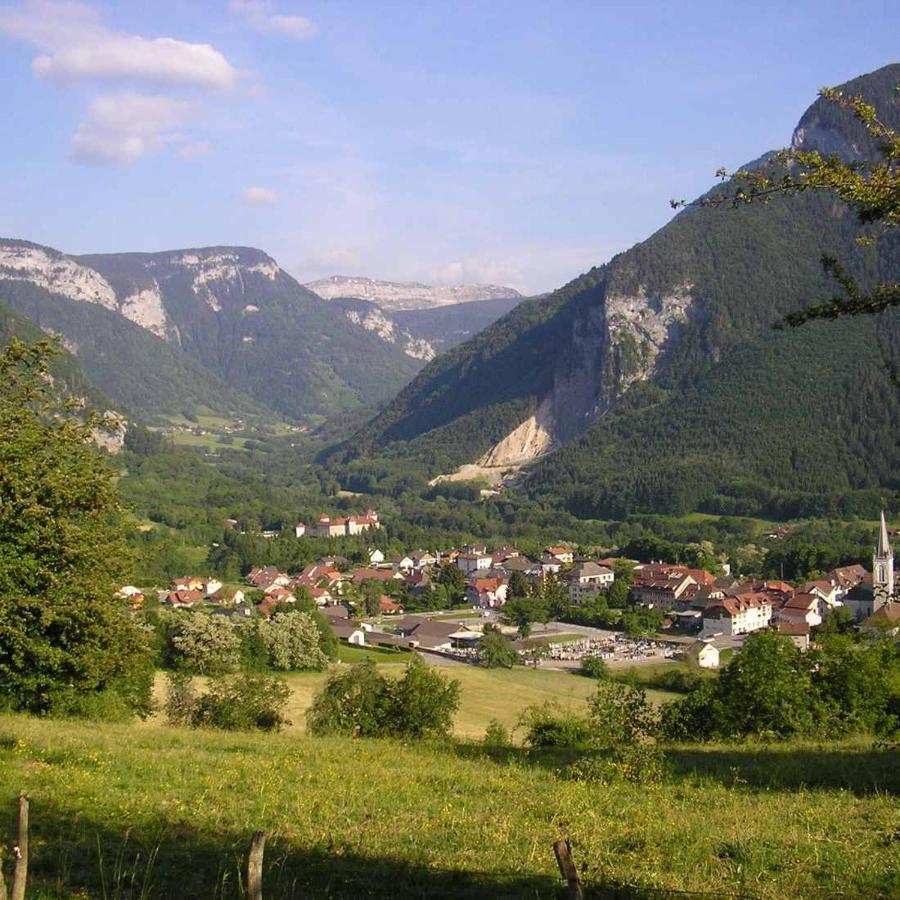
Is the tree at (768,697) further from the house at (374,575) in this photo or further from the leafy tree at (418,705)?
the house at (374,575)

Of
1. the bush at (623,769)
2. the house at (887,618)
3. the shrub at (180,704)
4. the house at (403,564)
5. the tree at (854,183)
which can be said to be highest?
the tree at (854,183)

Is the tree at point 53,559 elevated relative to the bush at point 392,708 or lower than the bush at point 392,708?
elevated

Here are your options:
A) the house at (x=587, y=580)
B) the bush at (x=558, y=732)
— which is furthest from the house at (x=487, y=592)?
the bush at (x=558, y=732)

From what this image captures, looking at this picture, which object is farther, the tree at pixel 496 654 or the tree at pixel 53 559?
the tree at pixel 496 654

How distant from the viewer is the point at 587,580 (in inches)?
3376

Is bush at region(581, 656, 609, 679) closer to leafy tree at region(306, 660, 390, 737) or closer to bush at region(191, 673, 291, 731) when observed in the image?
leafy tree at region(306, 660, 390, 737)

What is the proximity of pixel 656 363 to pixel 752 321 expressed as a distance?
1874cm

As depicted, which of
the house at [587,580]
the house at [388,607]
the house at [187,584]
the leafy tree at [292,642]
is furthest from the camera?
the house at [587,580]

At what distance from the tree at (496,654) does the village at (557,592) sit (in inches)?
58.6

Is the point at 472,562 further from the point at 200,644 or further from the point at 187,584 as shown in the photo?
the point at 200,644

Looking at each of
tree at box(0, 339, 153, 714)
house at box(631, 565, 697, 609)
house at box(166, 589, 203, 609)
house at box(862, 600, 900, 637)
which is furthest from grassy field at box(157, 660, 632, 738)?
house at box(631, 565, 697, 609)

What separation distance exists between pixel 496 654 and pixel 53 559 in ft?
143

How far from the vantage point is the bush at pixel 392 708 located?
20.3 metres

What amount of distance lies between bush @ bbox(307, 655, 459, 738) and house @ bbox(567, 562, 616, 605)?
61.3 m
